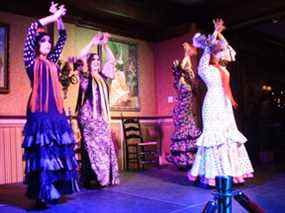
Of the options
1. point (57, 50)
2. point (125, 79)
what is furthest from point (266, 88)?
point (57, 50)

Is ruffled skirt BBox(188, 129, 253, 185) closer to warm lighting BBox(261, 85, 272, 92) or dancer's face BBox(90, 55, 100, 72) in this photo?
dancer's face BBox(90, 55, 100, 72)

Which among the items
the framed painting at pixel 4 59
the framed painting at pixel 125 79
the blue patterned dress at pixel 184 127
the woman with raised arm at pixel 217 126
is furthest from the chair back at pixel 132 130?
the woman with raised arm at pixel 217 126

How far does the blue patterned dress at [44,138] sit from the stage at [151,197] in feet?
0.70

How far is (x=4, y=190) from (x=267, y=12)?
187 inches

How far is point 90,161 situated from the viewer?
14.8 feet

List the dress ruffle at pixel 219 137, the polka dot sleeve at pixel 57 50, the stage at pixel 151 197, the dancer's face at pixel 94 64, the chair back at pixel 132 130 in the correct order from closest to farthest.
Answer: the stage at pixel 151 197
the dress ruffle at pixel 219 137
the polka dot sleeve at pixel 57 50
the dancer's face at pixel 94 64
the chair back at pixel 132 130

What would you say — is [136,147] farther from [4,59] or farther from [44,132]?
[44,132]

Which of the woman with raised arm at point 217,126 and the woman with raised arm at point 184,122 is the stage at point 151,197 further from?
the woman with raised arm at point 184,122

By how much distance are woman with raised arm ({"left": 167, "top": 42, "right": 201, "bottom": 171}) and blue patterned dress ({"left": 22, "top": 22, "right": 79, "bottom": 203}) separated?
255 centimetres

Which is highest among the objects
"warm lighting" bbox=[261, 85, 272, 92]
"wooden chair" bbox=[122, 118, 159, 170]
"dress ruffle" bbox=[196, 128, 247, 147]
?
"warm lighting" bbox=[261, 85, 272, 92]

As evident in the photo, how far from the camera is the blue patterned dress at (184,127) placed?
5672 mm

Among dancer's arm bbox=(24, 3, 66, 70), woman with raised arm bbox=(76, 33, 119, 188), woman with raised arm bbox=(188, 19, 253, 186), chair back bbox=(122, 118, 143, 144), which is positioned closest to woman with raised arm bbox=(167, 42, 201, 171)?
chair back bbox=(122, 118, 143, 144)

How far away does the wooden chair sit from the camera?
21.2 ft

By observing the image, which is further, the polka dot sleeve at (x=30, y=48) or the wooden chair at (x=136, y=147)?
the wooden chair at (x=136, y=147)
